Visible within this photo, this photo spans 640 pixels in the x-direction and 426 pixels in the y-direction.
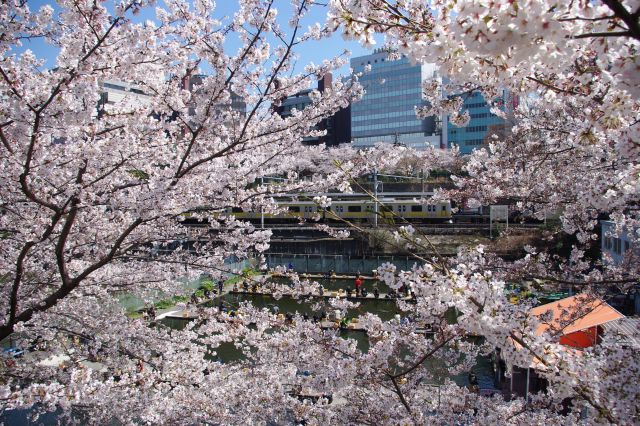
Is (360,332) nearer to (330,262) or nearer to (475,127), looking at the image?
(330,262)

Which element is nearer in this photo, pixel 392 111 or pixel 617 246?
pixel 617 246

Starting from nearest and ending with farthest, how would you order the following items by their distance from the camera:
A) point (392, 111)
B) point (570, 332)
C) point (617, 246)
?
point (570, 332), point (617, 246), point (392, 111)

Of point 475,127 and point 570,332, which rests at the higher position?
point 475,127

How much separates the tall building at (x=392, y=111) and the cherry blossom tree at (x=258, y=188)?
4600 cm

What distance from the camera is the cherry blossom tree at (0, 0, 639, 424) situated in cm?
178

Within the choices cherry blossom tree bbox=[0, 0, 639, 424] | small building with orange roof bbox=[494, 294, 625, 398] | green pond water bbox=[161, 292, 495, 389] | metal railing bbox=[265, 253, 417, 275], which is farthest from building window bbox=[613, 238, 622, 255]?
cherry blossom tree bbox=[0, 0, 639, 424]

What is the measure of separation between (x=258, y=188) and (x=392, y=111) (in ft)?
162

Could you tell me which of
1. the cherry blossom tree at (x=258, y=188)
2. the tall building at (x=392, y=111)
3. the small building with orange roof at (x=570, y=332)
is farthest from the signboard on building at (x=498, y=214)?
the tall building at (x=392, y=111)

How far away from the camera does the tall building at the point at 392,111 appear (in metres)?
50.1

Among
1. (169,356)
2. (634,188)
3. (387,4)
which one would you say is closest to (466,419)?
(634,188)

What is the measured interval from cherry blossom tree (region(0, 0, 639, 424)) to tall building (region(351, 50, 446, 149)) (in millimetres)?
45999

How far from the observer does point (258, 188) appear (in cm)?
447

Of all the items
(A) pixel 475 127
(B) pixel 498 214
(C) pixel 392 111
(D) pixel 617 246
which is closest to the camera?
(D) pixel 617 246

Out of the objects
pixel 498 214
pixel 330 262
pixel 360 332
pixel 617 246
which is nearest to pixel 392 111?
pixel 498 214
